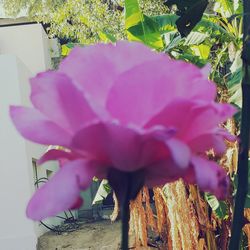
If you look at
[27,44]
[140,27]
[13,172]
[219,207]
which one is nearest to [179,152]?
[219,207]

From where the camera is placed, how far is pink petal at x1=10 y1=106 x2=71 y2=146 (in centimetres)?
46

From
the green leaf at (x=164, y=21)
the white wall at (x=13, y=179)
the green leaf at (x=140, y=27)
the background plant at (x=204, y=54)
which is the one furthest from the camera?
the white wall at (x=13, y=179)

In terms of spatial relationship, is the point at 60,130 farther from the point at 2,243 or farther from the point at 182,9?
the point at 2,243

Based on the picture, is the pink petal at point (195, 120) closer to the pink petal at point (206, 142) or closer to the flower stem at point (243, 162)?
the pink petal at point (206, 142)

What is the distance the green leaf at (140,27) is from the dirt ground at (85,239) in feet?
13.8

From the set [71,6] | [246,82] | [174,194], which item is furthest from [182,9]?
[71,6]

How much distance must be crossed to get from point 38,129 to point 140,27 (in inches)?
147

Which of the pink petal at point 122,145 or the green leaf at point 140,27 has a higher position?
the green leaf at point 140,27

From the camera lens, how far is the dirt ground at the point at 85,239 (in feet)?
26.8

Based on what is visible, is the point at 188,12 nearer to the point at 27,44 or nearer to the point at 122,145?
the point at 122,145

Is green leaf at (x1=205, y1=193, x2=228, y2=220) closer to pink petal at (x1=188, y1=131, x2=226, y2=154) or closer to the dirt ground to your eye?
pink petal at (x1=188, y1=131, x2=226, y2=154)

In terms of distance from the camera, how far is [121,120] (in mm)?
438

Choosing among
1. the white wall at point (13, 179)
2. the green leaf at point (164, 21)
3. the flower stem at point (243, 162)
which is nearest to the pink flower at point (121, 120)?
the flower stem at point (243, 162)

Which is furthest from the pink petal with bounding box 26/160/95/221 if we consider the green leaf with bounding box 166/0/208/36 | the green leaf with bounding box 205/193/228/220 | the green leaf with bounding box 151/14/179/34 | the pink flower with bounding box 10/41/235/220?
the green leaf with bounding box 151/14/179/34
